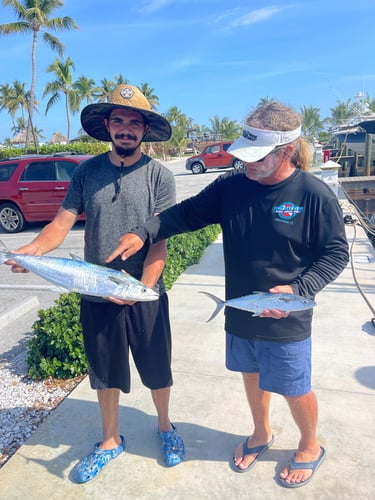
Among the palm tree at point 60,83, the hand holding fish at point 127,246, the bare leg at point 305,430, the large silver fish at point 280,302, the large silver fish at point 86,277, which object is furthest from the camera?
the palm tree at point 60,83

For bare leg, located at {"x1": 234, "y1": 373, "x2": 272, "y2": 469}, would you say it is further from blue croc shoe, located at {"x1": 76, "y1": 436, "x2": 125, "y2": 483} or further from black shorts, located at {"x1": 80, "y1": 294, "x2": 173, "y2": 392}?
blue croc shoe, located at {"x1": 76, "y1": 436, "x2": 125, "y2": 483}

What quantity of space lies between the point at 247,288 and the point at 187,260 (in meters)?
4.34

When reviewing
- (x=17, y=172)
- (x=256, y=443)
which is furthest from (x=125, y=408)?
(x=17, y=172)

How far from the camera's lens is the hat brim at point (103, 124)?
89.0 inches

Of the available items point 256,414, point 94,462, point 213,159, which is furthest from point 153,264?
point 213,159

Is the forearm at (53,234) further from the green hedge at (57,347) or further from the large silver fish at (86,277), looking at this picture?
the green hedge at (57,347)

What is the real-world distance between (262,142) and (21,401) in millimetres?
2697

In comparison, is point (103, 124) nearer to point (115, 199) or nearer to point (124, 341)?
point (115, 199)

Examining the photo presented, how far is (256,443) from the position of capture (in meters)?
2.52

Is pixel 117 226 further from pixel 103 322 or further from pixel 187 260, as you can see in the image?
pixel 187 260

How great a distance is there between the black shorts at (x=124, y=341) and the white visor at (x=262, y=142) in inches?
38.3

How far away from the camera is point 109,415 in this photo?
2527 millimetres

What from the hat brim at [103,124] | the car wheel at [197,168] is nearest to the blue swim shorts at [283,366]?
the hat brim at [103,124]

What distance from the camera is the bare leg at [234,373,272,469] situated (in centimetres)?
239
